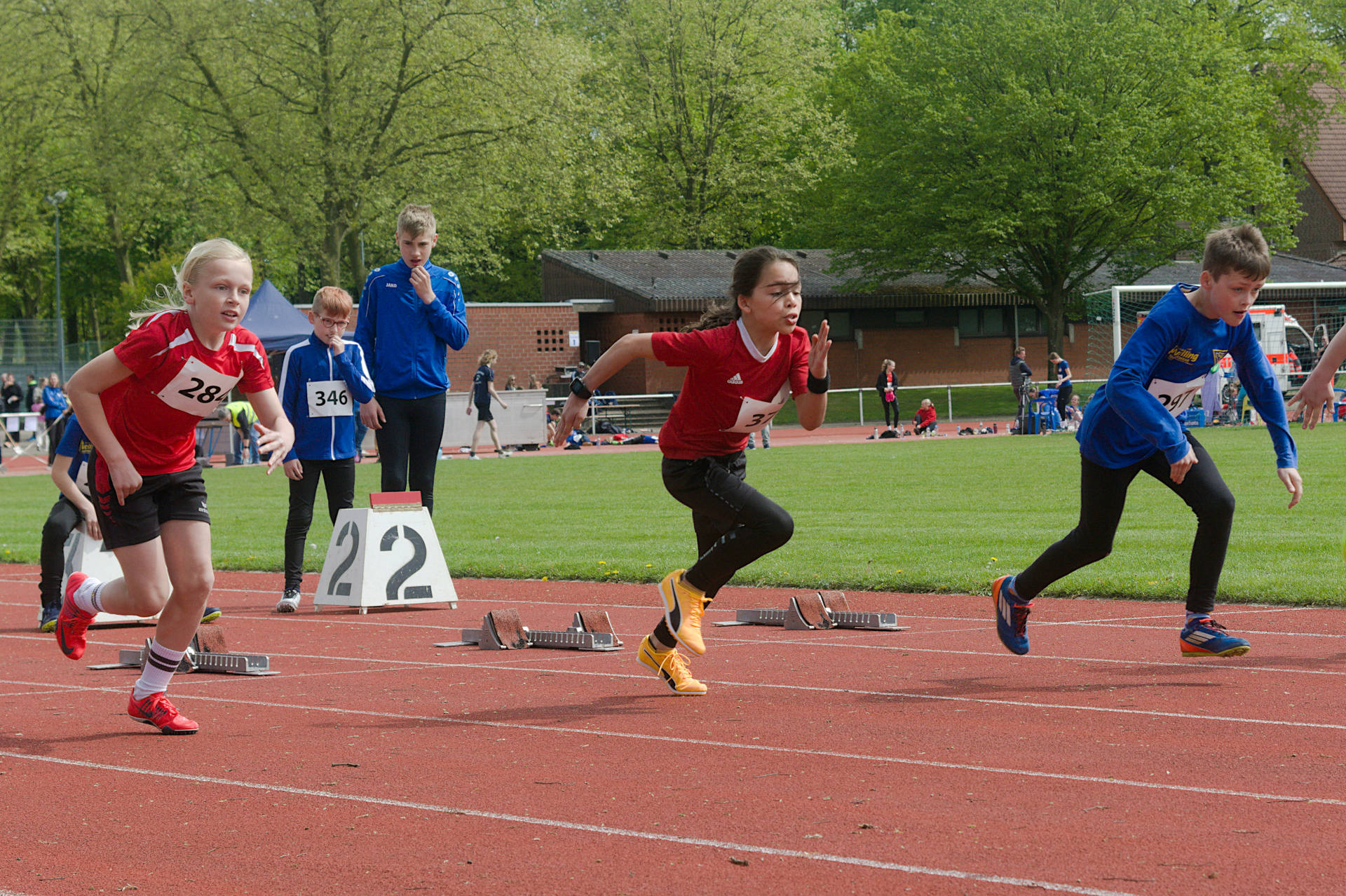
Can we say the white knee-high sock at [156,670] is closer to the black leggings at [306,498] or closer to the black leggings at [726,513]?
the black leggings at [726,513]

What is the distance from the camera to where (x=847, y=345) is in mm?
51469

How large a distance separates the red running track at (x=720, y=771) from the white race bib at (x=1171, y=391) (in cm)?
121

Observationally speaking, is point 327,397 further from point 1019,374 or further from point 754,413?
point 1019,374

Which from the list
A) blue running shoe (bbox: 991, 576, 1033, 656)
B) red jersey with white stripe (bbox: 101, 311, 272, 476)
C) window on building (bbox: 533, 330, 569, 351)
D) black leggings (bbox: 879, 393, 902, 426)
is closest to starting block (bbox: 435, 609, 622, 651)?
blue running shoe (bbox: 991, 576, 1033, 656)

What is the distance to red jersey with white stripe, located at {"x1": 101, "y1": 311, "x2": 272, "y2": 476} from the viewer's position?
5891mm

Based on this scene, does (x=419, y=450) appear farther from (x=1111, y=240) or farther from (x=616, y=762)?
(x=1111, y=240)

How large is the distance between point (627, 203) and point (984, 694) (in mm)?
53198

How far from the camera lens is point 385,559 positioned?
9.91 meters

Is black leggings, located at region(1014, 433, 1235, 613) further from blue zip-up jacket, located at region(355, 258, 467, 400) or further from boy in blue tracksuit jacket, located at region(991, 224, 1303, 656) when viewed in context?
blue zip-up jacket, located at region(355, 258, 467, 400)

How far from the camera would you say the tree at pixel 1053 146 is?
44.5 meters

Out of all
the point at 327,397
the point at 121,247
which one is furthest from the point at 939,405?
the point at 327,397

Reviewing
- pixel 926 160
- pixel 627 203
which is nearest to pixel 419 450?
pixel 926 160

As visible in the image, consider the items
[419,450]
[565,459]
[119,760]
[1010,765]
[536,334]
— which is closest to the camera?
[1010,765]

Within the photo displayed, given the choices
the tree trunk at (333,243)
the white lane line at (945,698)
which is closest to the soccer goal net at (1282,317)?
the tree trunk at (333,243)
